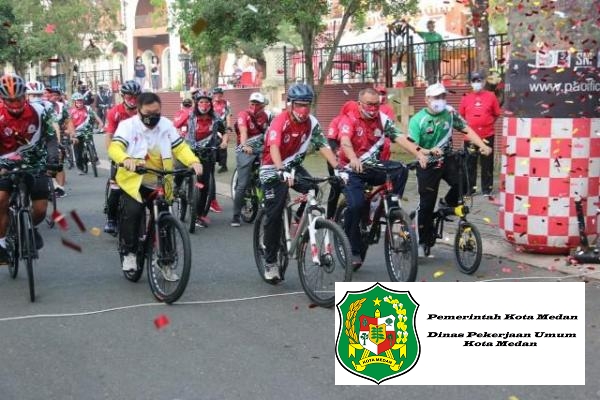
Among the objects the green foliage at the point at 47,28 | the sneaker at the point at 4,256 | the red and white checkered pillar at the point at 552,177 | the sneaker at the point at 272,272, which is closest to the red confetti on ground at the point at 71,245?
the sneaker at the point at 4,256

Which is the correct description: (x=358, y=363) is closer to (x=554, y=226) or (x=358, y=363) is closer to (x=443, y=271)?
(x=443, y=271)

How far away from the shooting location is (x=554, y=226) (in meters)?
9.31

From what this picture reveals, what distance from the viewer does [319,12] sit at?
64.1 ft

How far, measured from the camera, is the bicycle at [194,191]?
38.2ft

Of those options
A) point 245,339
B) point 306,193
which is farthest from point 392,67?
point 245,339

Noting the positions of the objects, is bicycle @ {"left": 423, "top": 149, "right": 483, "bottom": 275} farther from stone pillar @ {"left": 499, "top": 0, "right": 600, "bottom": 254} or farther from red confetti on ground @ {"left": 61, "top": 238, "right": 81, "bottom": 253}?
red confetti on ground @ {"left": 61, "top": 238, "right": 81, "bottom": 253}

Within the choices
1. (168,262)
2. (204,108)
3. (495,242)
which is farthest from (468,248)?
(204,108)

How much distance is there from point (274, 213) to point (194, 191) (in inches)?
143

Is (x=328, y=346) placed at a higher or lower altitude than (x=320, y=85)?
lower

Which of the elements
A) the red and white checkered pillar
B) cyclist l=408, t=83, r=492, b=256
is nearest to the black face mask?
cyclist l=408, t=83, r=492, b=256

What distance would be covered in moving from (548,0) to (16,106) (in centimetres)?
491

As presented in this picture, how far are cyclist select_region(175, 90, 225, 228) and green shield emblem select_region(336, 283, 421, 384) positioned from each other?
680 cm

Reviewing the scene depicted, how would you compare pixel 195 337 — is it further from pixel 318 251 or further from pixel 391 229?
pixel 391 229

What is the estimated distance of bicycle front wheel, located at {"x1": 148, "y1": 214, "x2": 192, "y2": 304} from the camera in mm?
7631
